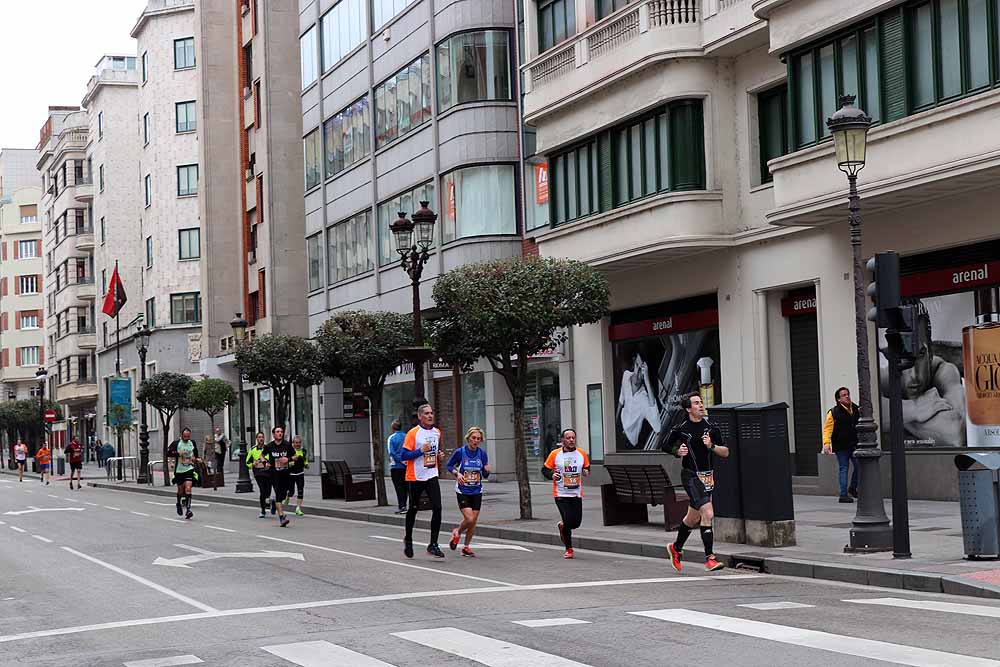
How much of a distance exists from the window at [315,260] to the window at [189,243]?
20.5 meters

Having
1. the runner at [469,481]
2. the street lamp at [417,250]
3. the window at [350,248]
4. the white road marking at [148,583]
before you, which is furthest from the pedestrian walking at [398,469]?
the window at [350,248]

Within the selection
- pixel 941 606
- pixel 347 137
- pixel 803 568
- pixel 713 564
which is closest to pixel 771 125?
pixel 713 564

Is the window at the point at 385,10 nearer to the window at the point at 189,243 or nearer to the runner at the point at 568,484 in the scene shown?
the runner at the point at 568,484

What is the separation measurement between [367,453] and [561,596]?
120 feet

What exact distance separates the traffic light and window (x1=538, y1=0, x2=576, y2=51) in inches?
676

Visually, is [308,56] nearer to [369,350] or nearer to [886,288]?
[369,350]

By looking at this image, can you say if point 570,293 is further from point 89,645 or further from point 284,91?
point 284,91

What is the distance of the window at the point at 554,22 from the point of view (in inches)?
1210

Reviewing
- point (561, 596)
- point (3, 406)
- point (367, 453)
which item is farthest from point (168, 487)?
point (3, 406)

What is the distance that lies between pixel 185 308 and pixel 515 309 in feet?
158

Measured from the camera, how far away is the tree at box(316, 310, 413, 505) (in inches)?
1141

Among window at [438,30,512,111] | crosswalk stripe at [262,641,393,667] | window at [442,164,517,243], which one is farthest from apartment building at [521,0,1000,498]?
crosswalk stripe at [262,641,393,667]

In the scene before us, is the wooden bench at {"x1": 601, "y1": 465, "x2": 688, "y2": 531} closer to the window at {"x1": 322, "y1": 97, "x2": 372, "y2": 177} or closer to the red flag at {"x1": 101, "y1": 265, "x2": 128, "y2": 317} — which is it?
the window at {"x1": 322, "y1": 97, "x2": 372, "y2": 177}

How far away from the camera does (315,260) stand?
48156 mm
